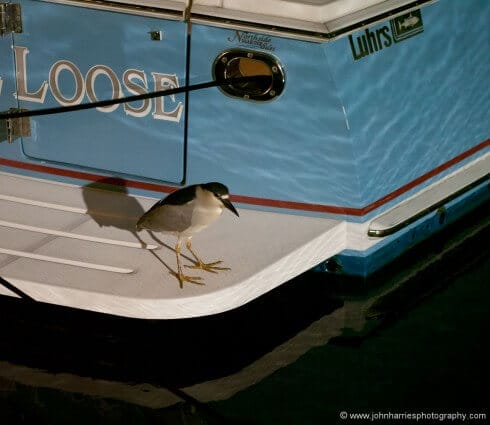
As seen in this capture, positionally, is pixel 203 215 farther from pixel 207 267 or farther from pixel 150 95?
pixel 150 95

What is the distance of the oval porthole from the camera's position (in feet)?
20.1

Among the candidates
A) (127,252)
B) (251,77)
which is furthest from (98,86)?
(127,252)

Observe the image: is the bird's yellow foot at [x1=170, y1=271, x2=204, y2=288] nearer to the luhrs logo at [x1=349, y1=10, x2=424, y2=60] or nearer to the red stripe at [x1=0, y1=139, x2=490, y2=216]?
the red stripe at [x1=0, y1=139, x2=490, y2=216]

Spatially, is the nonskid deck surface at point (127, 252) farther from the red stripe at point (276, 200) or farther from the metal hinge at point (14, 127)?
the metal hinge at point (14, 127)

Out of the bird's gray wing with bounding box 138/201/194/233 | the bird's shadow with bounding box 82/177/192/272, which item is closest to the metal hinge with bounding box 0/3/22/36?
the bird's shadow with bounding box 82/177/192/272

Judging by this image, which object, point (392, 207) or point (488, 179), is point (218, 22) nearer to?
point (392, 207)

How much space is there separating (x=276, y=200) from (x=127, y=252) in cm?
81

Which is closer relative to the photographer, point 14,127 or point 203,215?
point 203,215

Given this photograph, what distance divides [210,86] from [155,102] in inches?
14.0

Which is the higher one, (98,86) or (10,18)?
(10,18)

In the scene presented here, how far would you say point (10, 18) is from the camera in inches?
256

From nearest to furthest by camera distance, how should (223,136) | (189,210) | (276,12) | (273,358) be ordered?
(189,210), (276,12), (273,358), (223,136)

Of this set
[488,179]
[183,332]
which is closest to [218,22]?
[183,332]

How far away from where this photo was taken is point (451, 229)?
7168 millimetres
